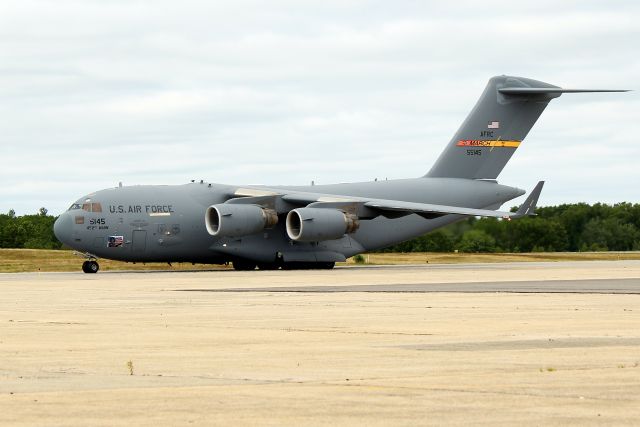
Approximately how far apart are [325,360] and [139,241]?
121 feet

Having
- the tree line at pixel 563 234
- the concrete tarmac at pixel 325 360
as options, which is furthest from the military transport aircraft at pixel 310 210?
the concrete tarmac at pixel 325 360

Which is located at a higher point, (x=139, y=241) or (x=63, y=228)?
(x=63, y=228)

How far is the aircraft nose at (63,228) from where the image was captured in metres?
49.8

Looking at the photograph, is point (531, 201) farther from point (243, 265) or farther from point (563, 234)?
point (563, 234)

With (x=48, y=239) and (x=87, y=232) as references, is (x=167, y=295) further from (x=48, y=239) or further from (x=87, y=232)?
(x=48, y=239)

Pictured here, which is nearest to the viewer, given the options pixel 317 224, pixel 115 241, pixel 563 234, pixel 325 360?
pixel 325 360

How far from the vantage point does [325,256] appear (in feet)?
176

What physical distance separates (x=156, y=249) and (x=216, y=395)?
1579 inches

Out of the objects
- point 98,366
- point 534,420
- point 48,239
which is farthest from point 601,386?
point 48,239

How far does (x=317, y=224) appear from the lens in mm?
50500

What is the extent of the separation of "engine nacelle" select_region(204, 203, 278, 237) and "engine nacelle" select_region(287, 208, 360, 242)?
3.46 ft

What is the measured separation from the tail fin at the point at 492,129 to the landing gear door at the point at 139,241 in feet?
48.9

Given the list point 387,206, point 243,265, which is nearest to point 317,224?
point 387,206

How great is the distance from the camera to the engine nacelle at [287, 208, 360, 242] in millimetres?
50281
